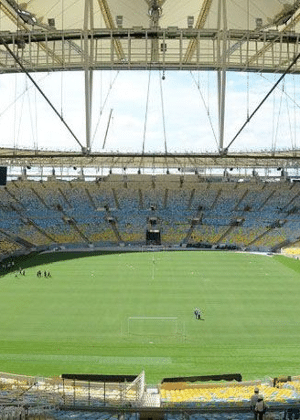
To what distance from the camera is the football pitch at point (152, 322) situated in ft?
63.0

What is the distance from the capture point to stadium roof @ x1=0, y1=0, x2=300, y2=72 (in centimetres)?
1627

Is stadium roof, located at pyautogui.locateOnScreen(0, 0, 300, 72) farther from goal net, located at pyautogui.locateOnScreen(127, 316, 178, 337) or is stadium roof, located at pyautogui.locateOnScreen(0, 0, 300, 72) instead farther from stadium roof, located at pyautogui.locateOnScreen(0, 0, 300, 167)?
goal net, located at pyautogui.locateOnScreen(127, 316, 178, 337)

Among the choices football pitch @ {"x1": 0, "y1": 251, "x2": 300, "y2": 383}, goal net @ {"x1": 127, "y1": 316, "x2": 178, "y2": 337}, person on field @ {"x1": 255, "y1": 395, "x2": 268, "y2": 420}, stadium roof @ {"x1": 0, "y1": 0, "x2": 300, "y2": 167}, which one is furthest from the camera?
goal net @ {"x1": 127, "y1": 316, "x2": 178, "y2": 337}

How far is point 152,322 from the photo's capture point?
24.8m

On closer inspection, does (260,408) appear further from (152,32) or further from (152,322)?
(152,322)

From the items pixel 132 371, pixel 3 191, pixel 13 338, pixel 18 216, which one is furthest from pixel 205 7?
pixel 3 191

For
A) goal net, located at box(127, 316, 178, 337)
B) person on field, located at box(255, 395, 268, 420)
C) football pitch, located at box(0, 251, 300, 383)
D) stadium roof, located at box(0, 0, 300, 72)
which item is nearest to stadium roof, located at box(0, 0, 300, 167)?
stadium roof, located at box(0, 0, 300, 72)

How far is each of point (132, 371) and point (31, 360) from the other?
3998 millimetres

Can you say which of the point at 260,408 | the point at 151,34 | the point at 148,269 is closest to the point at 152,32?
the point at 151,34

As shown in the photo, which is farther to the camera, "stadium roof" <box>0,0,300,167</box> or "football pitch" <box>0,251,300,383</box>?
"football pitch" <box>0,251,300,383</box>

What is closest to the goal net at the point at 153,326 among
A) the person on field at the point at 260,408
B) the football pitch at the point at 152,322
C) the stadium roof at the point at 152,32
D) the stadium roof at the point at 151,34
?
the football pitch at the point at 152,322

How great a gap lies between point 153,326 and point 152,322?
27.2 inches

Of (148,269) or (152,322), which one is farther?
(148,269)

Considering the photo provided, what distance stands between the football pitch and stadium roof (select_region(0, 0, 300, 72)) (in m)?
10.6
